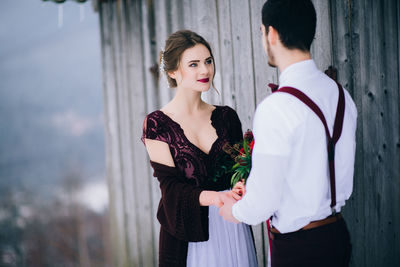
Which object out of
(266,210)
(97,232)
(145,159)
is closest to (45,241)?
(97,232)

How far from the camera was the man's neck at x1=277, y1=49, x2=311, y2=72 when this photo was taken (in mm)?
1402

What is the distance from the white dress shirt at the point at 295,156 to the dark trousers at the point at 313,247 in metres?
0.05

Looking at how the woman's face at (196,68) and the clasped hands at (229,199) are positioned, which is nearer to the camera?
the clasped hands at (229,199)

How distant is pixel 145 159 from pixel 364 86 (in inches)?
89.8

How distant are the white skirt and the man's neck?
1.04 metres

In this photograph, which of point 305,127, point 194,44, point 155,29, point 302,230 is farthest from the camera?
point 155,29

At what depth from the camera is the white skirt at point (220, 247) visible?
78.6 inches

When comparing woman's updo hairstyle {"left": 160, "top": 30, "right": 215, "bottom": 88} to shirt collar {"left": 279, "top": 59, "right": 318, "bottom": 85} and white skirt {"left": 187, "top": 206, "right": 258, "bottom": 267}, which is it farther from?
white skirt {"left": 187, "top": 206, "right": 258, "bottom": 267}

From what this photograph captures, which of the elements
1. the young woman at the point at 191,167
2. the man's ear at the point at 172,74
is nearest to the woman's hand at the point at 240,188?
the young woman at the point at 191,167

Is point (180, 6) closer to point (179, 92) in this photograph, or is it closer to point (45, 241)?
point (179, 92)

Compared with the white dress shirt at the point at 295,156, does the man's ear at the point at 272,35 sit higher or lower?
higher

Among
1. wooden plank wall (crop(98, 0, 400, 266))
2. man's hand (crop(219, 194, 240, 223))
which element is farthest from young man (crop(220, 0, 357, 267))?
wooden plank wall (crop(98, 0, 400, 266))

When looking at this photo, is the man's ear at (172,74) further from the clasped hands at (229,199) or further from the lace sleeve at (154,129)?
the clasped hands at (229,199)

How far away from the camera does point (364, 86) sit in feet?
7.36
